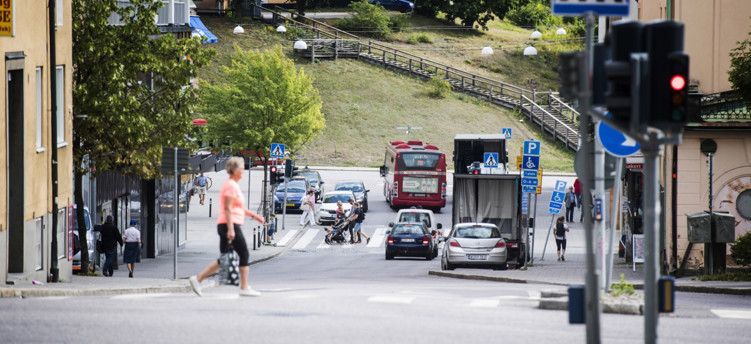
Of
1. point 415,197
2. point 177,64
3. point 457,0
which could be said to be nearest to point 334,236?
point 415,197

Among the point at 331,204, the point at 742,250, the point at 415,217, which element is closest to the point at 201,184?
the point at 331,204

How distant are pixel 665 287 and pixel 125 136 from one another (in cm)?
1960

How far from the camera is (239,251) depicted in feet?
41.9

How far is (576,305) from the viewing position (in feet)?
31.2

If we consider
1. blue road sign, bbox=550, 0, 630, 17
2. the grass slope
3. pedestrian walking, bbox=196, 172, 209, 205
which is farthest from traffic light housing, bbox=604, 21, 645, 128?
the grass slope

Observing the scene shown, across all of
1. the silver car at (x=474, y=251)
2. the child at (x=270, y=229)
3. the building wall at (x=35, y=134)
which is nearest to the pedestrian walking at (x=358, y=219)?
the child at (x=270, y=229)

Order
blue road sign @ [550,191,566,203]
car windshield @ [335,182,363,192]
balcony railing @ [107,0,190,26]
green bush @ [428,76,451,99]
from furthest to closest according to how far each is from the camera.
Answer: green bush @ [428,76,451,99] < car windshield @ [335,182,363,192] < balcony railing @ [107,0,190,26] < blue road sign @ [550,191,566,203]

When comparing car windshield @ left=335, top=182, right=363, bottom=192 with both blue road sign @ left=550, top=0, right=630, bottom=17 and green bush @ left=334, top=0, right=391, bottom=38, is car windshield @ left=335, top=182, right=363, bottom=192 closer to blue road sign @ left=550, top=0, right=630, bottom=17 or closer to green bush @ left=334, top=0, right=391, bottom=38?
blue road sign @ left=550, top=0, right=630, bottom=17

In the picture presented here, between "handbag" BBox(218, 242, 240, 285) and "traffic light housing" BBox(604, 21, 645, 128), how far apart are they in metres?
4.97

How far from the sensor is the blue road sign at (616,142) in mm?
14078

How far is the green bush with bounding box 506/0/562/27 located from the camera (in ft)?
371

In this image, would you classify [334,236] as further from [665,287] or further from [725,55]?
[665,287]

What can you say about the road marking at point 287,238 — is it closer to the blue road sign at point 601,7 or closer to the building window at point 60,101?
the building window at point 60,101

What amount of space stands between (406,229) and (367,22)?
2503 inches
